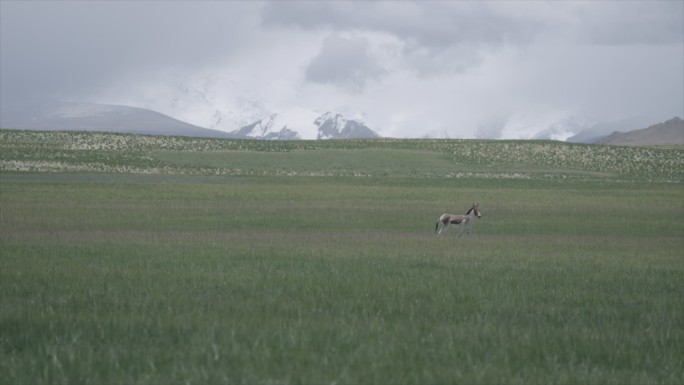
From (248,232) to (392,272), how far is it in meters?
13.0

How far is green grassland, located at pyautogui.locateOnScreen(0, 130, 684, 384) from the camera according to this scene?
27.2 feet

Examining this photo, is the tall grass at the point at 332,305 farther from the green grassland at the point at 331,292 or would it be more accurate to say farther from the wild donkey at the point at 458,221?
the wild donkey at the point at 458,221

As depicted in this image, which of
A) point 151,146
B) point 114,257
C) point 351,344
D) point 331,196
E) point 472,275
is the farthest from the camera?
point 151,146

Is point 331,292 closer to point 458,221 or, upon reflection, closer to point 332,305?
point 332,305

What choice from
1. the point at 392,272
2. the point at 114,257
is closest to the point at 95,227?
the point at 114,257

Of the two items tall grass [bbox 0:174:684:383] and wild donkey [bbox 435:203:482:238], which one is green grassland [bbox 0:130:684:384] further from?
wild donkey [bbox 435:203:482:238]

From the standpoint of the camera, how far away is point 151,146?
9931 centimetres

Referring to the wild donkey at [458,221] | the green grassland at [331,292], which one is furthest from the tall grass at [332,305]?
the wild donkey at [458,221]

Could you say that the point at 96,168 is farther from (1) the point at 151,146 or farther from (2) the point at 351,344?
(2) the point at 351,344

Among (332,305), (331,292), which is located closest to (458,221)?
(331,292)

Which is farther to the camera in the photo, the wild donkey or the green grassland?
the wild donkey

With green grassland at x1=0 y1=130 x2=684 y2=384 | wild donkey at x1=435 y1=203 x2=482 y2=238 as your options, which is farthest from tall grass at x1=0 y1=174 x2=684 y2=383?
wild donkey at x1=435 y1=203 x2=482 y2=238

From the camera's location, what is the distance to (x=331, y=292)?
13094 millimetres

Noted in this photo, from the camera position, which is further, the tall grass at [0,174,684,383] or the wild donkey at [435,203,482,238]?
the wild donkey at [435,203,482,238]
